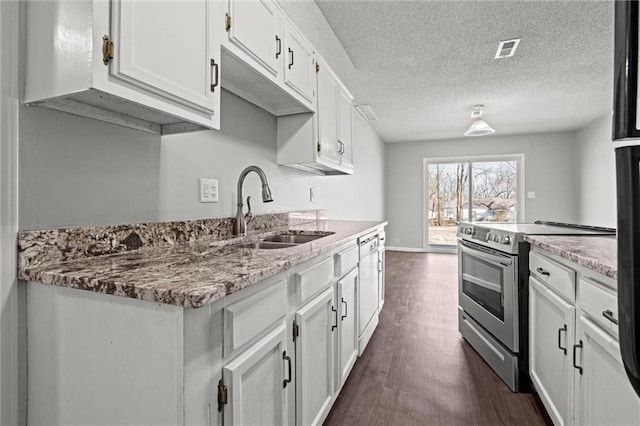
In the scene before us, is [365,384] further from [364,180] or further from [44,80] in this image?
[364,180]

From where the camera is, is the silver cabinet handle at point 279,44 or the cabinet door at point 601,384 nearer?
the cabinet door at point 601,384

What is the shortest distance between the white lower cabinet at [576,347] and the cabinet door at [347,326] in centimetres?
95

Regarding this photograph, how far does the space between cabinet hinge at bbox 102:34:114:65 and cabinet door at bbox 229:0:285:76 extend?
1.83ft

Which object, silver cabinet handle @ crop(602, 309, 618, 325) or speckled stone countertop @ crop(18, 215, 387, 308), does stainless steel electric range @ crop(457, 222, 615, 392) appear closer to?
silver cabinet handle @ crop(602, 309, 618, 325)

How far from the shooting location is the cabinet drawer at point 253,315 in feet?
2.60

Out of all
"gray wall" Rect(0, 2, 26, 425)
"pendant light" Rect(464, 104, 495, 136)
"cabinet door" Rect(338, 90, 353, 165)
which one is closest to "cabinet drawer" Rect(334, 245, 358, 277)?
"cabinet door" Rect(338, 90, 353, 165)

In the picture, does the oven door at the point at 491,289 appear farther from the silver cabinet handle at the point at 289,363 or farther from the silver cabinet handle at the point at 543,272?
the silver cabinet handle at the point at 289,363

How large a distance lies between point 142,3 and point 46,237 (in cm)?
72

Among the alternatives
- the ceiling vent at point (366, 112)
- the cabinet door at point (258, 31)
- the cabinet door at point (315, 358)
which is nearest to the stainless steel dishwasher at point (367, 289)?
the cabinet door at point (315, 358)

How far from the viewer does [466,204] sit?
22.7 feet

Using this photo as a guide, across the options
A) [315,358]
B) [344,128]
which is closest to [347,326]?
[315,358]

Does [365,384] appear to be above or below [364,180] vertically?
below

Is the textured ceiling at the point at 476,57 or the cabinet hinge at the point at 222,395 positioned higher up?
the textured ceiling at the point at 476,57

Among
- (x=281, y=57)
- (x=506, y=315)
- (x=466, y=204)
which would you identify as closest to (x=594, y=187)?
(x=466, y=204)
